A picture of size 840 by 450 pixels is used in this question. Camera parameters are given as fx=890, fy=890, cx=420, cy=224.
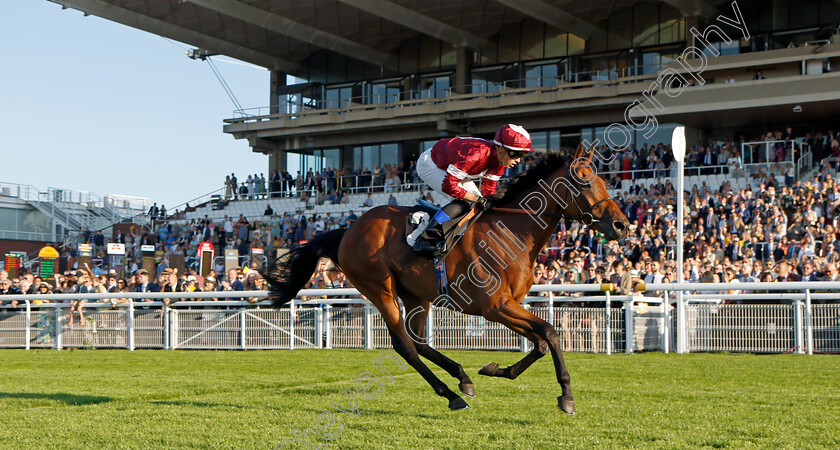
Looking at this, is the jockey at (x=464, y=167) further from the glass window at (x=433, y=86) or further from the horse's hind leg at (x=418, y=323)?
the glass window at (x=433, y=86)

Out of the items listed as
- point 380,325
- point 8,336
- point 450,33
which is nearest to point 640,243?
point 380,325

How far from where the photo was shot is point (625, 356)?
10.5 metres

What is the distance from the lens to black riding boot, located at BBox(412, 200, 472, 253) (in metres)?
6.13

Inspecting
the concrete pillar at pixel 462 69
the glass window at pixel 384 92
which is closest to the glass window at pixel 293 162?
the glass window at pixel 384 92

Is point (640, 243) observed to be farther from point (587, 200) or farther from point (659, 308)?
point (587, 200)

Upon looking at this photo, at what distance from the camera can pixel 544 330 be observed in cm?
566

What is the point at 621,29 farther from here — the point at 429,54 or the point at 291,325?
the point at 291,325

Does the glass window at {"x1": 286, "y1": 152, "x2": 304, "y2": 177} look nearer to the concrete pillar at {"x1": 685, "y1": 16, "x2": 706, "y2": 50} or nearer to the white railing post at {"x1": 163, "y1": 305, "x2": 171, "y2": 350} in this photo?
the concrete pillar at {"x1": 685, "y1": 16, "x2": 706, "y2": 50}

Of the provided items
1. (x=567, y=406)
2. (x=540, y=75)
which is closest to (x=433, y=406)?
(x=567, y=406)

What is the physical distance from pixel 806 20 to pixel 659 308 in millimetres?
19097

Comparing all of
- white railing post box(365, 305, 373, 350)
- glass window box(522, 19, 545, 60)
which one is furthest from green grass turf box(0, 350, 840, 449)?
glass window box(522, 19, 545, 60)

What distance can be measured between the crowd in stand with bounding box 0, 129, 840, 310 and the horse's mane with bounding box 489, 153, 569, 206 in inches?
147

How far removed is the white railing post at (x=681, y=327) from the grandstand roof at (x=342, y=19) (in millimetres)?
18083

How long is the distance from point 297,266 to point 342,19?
2605 centimetres
